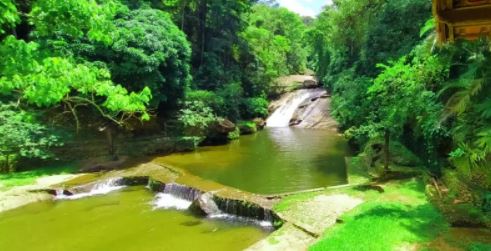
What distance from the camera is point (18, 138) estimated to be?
15.8 m

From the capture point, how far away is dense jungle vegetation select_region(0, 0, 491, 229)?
416cm

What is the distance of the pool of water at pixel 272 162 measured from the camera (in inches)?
575

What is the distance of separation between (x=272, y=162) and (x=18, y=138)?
1137 centimetres

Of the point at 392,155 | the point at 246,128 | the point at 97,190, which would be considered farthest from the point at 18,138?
the point at 246,128

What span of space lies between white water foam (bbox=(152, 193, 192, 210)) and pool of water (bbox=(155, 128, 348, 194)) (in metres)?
2.07

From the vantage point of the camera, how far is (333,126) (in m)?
29.9

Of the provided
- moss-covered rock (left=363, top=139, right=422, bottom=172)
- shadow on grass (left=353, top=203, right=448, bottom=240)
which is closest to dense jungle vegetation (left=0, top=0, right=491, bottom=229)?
moss-covered rock (left=363, top=139, right=422, bottom=172)

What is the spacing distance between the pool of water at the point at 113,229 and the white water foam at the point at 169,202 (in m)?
0.32

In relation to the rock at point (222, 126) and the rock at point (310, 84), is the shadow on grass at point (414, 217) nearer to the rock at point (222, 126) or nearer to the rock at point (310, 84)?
the rock at point (222, 126)

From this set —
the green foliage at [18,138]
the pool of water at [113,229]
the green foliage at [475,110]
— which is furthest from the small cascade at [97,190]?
the green foliage at [475,110]

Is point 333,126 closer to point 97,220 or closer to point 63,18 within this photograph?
point 97,220

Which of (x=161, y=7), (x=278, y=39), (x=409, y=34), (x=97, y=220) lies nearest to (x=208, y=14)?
(x=161, y=7)

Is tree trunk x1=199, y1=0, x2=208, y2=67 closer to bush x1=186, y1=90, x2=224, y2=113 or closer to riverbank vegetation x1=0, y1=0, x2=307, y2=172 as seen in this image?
riverbank vegetation x1=0, y1=0, x2=307, y2=172

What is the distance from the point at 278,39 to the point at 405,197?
122ft
